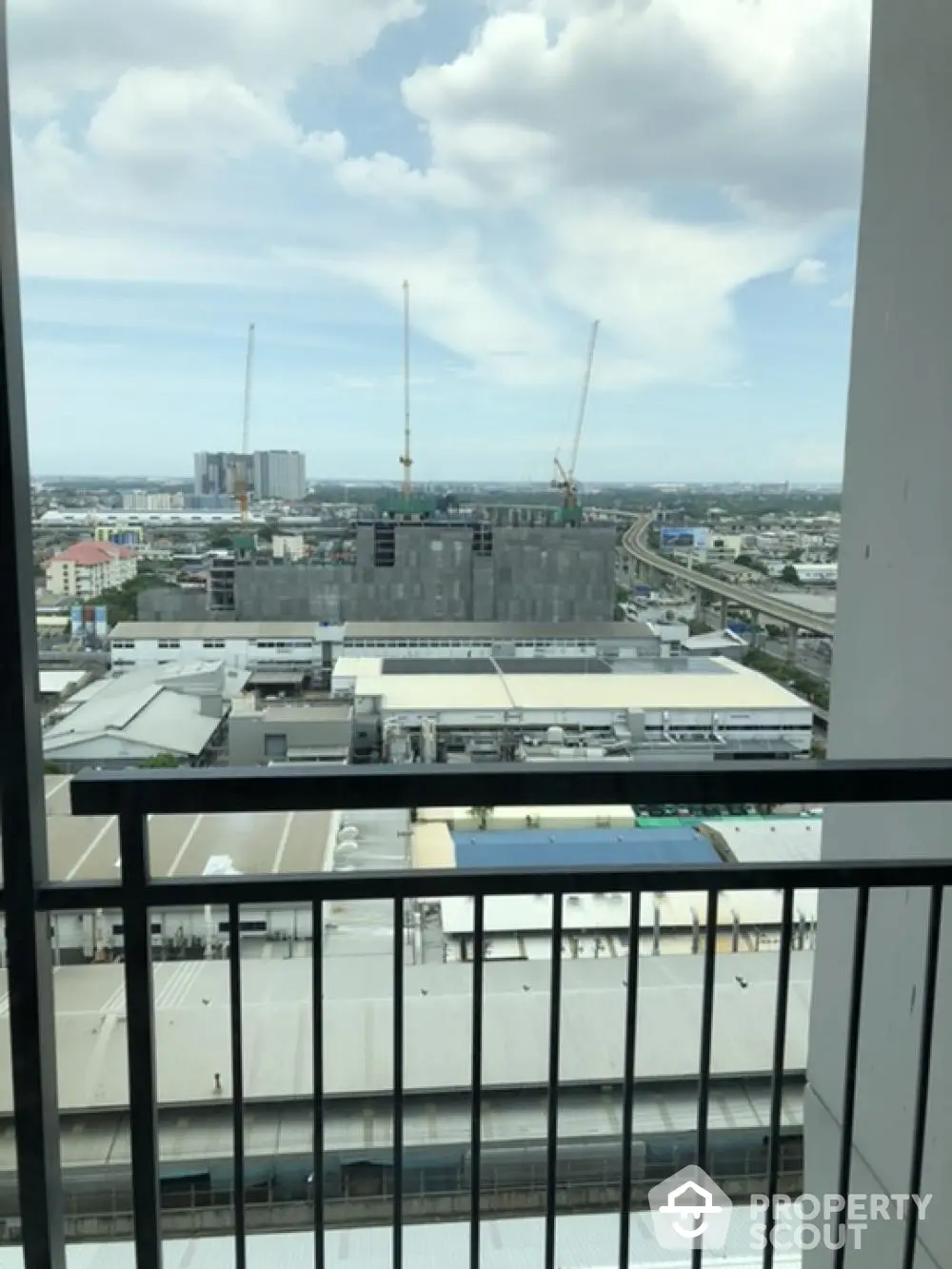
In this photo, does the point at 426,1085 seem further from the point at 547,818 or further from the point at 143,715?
the point at 143,715

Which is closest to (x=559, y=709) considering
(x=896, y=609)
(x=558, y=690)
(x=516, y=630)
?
(x=558, y=690)

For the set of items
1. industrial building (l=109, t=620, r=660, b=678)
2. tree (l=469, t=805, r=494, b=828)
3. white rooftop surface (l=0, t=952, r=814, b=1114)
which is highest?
industrial building (l=109, t=620, r=660, b=678)

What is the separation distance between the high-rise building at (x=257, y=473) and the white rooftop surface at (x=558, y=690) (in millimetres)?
372

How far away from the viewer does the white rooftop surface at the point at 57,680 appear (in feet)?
4.57

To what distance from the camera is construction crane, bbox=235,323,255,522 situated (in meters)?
1.77

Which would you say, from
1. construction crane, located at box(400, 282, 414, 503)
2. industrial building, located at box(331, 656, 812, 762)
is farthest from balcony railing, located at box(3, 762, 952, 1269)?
construction crane, located at box(400, 282, 414, 503)

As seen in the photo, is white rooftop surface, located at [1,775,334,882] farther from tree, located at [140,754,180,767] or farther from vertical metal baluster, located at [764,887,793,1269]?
vertical metal baluster, located at [764,887,793,1269]

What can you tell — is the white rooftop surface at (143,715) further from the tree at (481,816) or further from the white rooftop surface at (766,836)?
the white rooftop surface at (766,836)

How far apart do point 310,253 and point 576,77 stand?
62 centimetres

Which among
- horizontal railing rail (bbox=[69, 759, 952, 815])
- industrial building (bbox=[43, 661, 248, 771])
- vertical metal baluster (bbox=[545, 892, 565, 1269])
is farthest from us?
industrial building (bbox=[43, 661, 248, 771])

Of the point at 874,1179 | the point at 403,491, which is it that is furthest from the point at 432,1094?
the point at 403,491

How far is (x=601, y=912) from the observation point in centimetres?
160

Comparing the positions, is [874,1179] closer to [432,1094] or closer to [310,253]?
[432,1094]

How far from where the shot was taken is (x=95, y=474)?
1.72 meters
